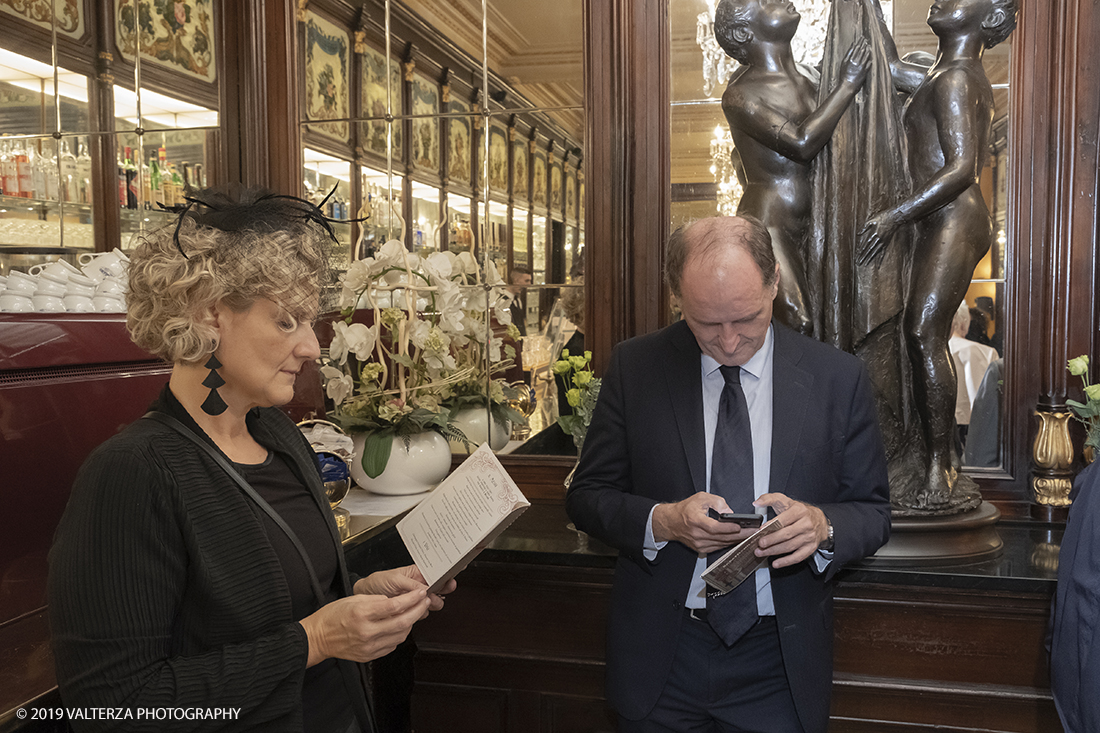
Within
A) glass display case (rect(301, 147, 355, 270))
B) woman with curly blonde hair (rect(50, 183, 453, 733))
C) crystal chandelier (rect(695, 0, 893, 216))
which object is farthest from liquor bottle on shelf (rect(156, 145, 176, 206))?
woman with curly blonde hair (rect(50, 183, 453, 733))

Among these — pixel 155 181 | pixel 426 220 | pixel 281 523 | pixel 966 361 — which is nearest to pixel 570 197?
pixel 426 220

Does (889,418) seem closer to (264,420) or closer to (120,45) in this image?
(264,420)

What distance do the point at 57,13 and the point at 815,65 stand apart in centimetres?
291

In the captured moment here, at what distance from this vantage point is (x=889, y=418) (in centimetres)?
264

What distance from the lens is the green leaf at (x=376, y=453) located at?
2689mm

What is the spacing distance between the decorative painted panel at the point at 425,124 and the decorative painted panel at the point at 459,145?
61mm

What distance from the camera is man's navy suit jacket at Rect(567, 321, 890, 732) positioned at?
67.3 inches

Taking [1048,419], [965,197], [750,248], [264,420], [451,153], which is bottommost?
[1048,419]

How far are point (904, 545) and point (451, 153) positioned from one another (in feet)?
6.82

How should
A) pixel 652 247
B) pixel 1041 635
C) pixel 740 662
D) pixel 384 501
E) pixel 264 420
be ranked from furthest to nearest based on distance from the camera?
pixel 652 247 → pixel 384 501 → pixel 1041 635 → pixel 740 662 → pixel 264 420

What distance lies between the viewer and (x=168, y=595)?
112 cm

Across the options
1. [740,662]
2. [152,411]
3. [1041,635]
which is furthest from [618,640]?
[1041,635]

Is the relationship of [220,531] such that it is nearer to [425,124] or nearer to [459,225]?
[459,225]

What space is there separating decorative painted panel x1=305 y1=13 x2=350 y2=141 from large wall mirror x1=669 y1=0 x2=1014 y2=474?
1300 mm
